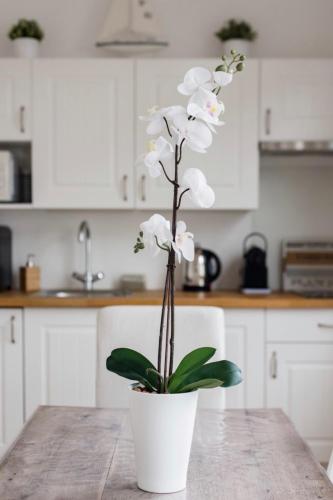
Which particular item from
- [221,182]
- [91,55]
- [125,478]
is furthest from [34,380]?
[125,478]

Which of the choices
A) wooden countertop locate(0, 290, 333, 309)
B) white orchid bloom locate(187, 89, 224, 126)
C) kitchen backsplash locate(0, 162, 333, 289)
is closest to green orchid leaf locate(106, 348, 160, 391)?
white orchid bloom locate(187, 89, 224, 126)

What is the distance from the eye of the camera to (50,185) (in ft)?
11.4

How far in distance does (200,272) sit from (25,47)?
1441mm

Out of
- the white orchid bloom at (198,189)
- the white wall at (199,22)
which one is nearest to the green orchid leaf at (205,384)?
the white orchid bloom at (198,189)

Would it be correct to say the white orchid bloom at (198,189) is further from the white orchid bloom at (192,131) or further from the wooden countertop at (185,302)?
the wooden countertop at (185,302)

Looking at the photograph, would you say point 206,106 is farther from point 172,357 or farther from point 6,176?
point 6,176

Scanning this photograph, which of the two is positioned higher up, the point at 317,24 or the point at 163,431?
the point at 317,24

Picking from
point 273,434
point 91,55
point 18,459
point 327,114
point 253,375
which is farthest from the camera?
point 91,55

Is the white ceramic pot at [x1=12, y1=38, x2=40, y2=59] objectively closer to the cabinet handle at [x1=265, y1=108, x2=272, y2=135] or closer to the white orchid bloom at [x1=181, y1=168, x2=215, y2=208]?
the cabinet handle at [x1=265, y1=108, x2=272, y2=135]

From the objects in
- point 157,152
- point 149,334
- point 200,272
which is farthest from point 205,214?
point 157,152

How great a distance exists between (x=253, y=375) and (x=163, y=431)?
207 cm

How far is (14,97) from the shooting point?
348 cm

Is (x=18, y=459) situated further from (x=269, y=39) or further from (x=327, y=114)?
(x=269, y=39)

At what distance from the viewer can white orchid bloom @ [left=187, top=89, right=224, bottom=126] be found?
1.18 m
